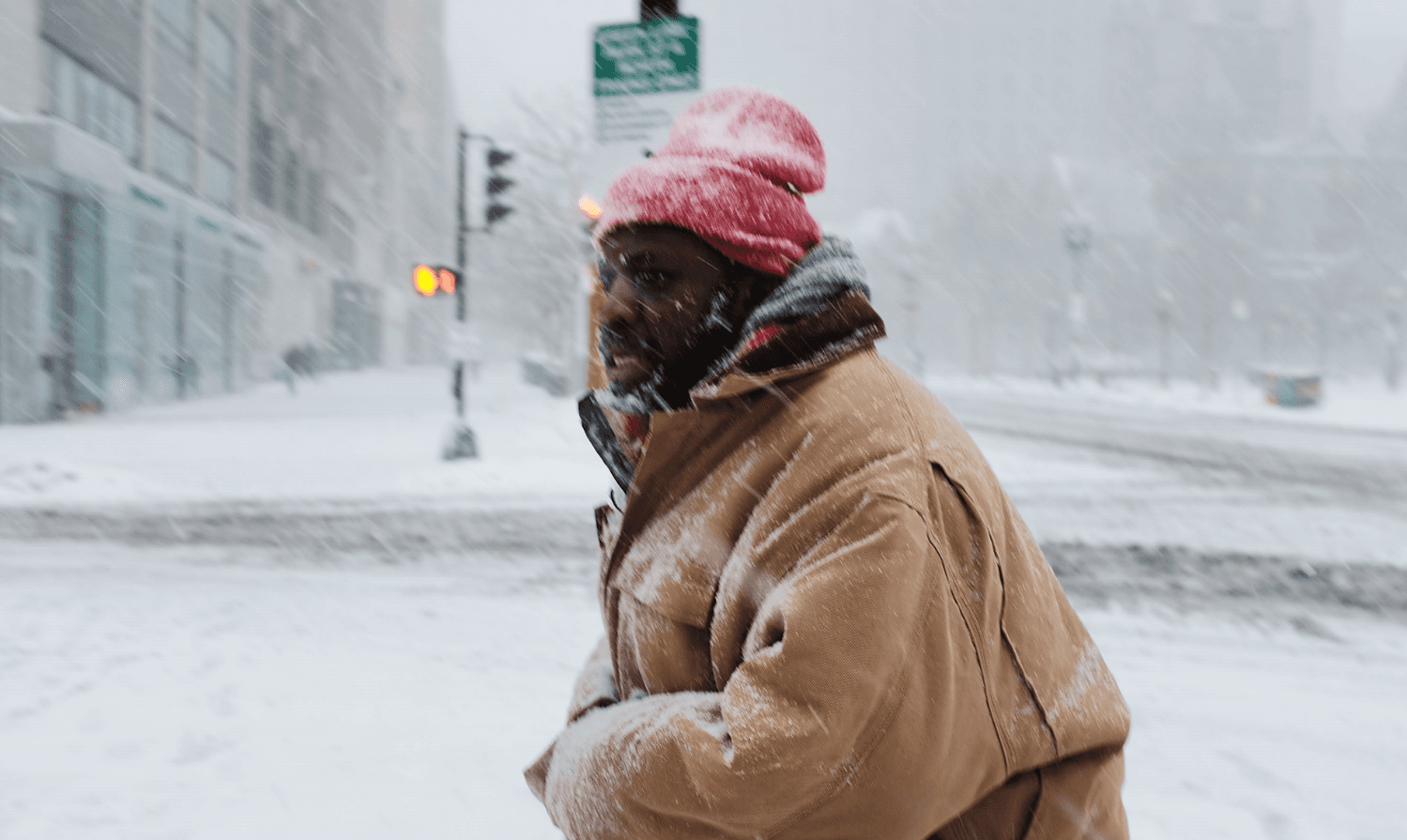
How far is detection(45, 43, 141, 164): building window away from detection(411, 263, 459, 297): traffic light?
10212 mm

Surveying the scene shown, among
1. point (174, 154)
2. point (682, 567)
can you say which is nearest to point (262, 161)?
point (174, 154)

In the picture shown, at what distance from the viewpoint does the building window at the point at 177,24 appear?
2257cm

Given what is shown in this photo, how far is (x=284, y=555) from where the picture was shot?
293 inches

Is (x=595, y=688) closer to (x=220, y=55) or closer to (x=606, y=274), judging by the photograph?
(x=606, y=274)

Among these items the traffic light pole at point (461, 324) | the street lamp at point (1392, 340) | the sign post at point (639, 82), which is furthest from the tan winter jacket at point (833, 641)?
the street lamp at point (1392, 340)

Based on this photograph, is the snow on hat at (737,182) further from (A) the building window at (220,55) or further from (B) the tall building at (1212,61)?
(B) the tall building at (1212,61)

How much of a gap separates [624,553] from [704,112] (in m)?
0.62

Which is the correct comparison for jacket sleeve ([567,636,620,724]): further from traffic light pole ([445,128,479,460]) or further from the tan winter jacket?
traffic light pole ([445,128,479,460])

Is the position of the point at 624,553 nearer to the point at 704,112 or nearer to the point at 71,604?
the point at 704,112

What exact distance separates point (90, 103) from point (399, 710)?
20015 mm

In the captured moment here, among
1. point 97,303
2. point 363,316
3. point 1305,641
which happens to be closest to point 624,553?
point 1305,641

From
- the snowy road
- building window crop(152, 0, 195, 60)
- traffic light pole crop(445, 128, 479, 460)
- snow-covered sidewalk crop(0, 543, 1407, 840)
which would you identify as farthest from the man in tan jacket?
building window crop(152, 0, 195, 60)

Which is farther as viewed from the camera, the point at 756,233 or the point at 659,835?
the point at 756,233

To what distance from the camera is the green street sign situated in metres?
Answer: 4.89
